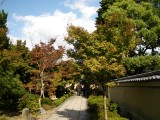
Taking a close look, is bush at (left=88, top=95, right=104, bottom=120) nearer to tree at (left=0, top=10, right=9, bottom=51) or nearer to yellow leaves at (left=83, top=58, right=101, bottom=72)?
yellow leaves at (left=83, top=58, right=101, bottom=72)

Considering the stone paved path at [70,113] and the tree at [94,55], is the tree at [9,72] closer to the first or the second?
the stone paved path at [70,113]

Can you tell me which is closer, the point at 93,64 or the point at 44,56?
the point at 93,64

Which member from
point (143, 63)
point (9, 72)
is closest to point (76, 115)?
point (9, 72)

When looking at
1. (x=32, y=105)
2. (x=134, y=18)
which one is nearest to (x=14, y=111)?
(x=32, y=105)

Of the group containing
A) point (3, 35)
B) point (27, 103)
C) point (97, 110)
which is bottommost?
point (97, 110)

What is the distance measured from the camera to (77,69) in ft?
Result: 49.2

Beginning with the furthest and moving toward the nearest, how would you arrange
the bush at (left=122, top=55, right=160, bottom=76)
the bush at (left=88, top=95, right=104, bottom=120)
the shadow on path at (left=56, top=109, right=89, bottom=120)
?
the bush at (left=122, top=55, right=160, bottom=76) < the shadow on path at (left=56, top=109, right=89, bottom=120) < the bush at (left=88, top=95, right=104, bottom=120)

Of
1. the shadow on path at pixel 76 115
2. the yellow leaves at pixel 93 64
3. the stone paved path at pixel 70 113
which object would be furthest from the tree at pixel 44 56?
the yellow leaves at pixel 93 64

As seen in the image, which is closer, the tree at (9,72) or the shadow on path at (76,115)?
the shadow on path at (76,115)

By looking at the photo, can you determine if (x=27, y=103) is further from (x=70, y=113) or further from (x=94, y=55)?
(x=94, y=55)

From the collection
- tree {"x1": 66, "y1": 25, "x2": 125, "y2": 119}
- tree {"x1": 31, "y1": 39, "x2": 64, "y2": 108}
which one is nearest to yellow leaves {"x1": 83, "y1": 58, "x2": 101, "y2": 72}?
tree {"x1": 66, "y1": 25, "x2": 125, "y2": 119}

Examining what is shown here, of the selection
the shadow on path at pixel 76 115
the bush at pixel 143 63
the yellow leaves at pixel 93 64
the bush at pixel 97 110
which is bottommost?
the shadow on path at pixel 76 115

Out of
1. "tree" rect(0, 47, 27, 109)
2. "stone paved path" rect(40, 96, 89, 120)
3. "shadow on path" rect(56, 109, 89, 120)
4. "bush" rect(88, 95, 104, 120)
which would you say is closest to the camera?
"bush" rect(88, 95, 104, 120)

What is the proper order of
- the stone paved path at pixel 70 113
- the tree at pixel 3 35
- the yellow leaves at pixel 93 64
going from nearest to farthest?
the yellow leaves at pixel 93 64, the stone paved path at pixel 70 113, the tree at pixel 3 35
